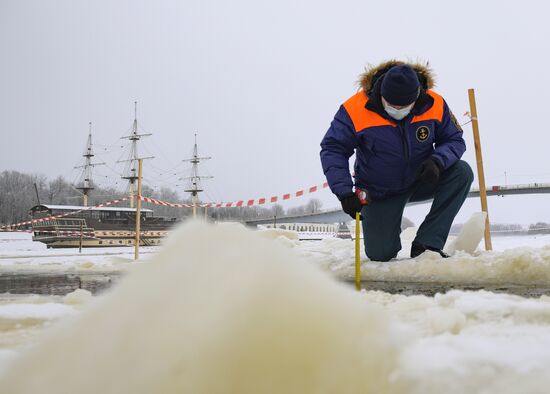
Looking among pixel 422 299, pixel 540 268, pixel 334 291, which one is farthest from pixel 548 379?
pixel 540 268

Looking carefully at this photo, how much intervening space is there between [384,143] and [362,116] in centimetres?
26

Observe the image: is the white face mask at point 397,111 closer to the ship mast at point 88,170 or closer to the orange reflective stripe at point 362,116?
the orange reflective stripe at point 362,116

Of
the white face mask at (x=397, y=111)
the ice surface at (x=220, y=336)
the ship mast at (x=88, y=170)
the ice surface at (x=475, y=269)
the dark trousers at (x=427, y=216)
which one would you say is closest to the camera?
the ice surface at (x=220, y=336)

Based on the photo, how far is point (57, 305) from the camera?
1.53 m

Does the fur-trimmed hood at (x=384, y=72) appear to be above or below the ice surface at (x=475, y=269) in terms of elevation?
above

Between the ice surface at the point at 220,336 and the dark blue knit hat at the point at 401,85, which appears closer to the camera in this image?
the ice surface at the point at 220,336

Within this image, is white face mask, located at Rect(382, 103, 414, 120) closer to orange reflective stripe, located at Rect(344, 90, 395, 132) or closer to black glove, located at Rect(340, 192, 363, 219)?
orange reflective stripe, located at Rect(344, 90, 395, 132)

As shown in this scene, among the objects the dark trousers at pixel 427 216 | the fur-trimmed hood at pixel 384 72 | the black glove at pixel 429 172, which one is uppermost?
the fur-trimmed hood at pixel 384 72

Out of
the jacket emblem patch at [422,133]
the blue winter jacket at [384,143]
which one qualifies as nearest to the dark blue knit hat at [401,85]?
the blue winter jacket at [384,143]

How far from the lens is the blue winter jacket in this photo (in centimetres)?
312

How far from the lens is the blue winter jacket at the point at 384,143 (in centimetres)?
312

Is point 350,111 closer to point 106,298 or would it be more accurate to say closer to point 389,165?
point 389,165

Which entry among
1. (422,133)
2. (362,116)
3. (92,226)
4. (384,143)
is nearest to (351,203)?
(384,143)

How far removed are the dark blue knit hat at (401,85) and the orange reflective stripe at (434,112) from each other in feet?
0.92
